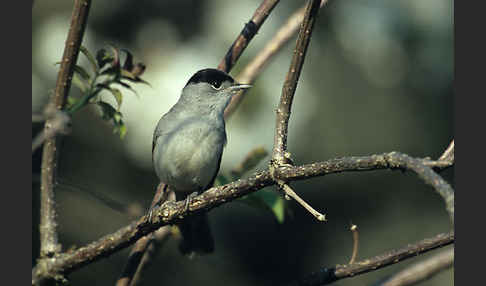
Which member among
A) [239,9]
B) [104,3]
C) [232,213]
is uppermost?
[104,3]

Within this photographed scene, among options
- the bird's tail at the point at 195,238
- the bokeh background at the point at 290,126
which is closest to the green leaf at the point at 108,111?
the bird's tail at the point at 195,238

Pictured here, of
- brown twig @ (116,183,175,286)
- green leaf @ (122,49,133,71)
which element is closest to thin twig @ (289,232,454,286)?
brown twig @ (116,183,175,286)

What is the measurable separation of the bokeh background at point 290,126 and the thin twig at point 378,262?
3.41m

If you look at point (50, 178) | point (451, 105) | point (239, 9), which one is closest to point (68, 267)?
point (50, 178)

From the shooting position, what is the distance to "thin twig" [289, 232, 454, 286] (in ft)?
6.67

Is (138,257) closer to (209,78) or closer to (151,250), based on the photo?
(151,250)

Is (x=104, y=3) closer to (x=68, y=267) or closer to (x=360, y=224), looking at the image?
(x=360, y=224)

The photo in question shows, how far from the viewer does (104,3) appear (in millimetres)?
6840

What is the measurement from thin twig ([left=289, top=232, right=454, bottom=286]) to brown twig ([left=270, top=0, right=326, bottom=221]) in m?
0.50

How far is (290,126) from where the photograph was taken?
7367 mm

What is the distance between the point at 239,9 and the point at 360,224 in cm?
309

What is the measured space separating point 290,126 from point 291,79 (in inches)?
210

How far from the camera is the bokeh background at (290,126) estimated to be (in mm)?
6121

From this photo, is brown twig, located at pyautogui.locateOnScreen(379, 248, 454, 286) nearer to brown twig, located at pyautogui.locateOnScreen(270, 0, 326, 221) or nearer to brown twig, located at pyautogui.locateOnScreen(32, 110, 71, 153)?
brown twig, located at pyautogui.locateOnScreen(270, 0, 326, 221)
